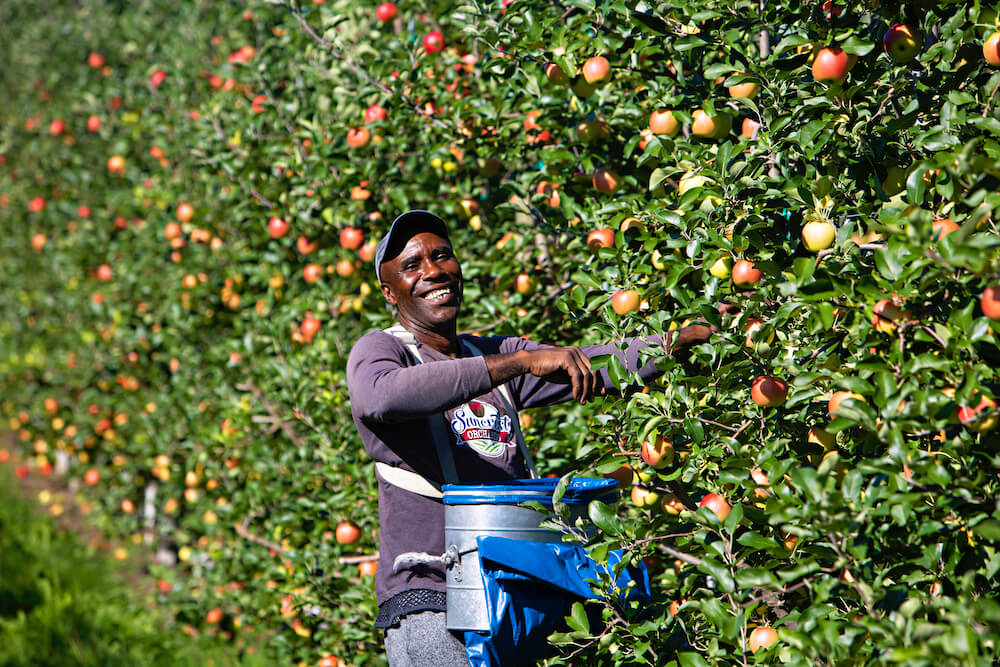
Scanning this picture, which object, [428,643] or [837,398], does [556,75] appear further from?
[428,643]

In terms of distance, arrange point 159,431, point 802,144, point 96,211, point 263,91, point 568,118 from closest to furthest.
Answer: point 802,144 < point 568,118 < point 263,91 < point 159,431 < point 96,211

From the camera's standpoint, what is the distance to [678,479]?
215 cm

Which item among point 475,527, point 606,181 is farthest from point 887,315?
point 606,181

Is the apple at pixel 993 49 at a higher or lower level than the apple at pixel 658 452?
higher

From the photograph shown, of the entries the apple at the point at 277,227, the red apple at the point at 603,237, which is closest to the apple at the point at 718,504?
the red apple at the point at 603,237

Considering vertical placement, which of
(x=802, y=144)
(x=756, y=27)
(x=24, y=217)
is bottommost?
(x=802, y=144)

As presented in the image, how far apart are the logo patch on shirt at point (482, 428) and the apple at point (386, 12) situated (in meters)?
2.05

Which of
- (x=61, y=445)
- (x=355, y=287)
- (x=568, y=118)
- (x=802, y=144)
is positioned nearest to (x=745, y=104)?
(x=802, y=144)

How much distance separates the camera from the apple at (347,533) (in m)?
3.17

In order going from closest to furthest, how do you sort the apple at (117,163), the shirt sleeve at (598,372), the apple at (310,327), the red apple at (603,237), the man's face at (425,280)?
the shirt sleeve at (598,372)
the man's face at (425,280)
the red apple at (603,237)
the apple at (310,327)
the apple at (117,163)

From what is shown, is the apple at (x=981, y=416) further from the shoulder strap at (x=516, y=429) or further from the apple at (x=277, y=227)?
the apple at (x=277, y=227)

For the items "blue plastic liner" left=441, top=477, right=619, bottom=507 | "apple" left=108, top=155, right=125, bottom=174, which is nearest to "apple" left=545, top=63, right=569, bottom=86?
"blue plastic liner" left=441, top=477, right=619, bottom=507

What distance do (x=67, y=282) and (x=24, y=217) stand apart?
40.0 inches

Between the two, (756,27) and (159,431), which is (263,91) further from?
(756,27)
